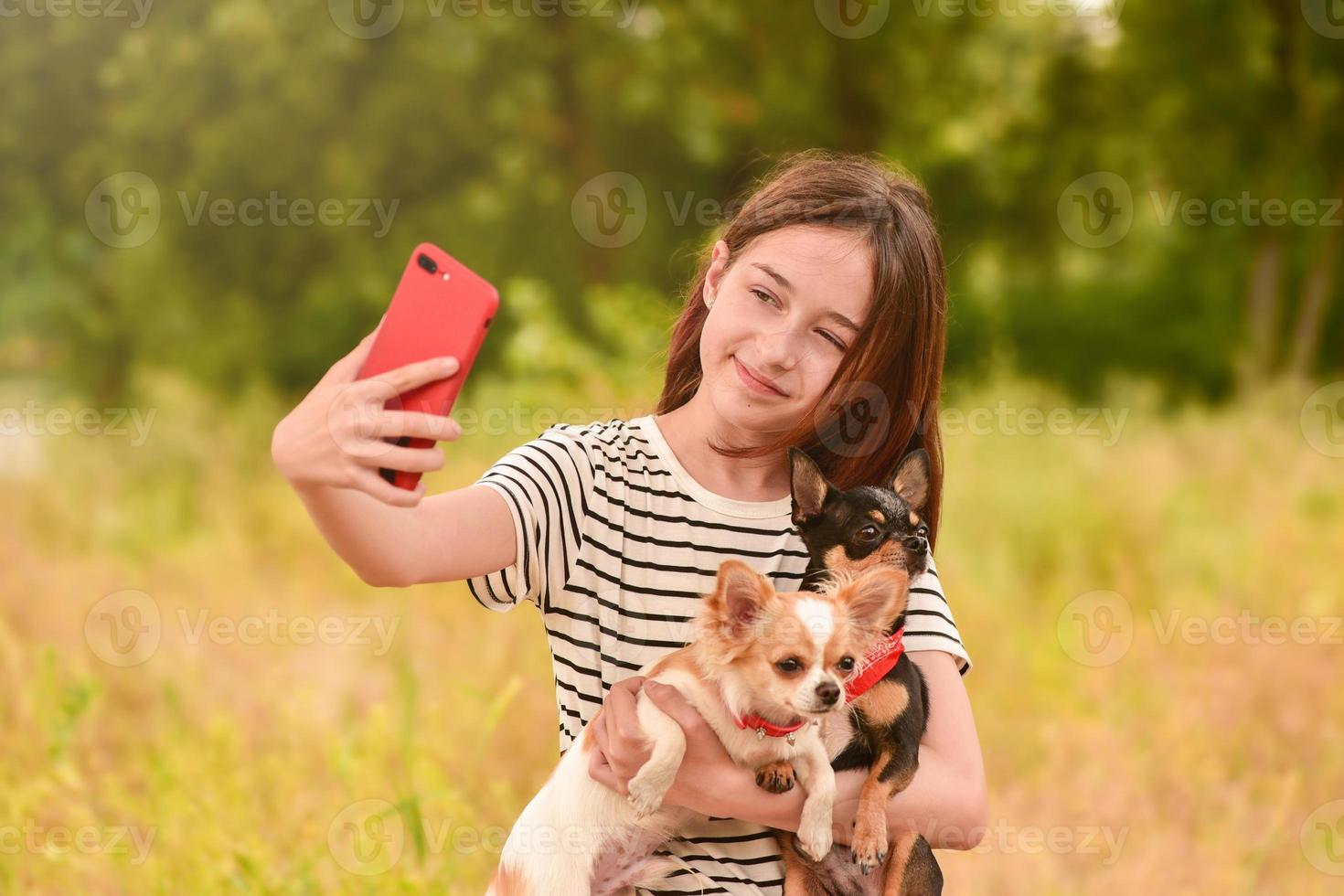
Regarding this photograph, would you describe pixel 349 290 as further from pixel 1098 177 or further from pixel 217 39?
pixel 1098 177

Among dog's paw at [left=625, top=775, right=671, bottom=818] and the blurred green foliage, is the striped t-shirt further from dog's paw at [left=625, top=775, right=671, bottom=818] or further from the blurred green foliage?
the blurred green foliage

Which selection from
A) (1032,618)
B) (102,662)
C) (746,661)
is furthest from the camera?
(1032,618)

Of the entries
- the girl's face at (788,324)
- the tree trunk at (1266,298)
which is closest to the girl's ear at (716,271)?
the girl's face at (788,324)

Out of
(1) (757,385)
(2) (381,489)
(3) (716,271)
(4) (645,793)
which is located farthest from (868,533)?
(2) (381,489)

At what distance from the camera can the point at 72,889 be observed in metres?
3.95

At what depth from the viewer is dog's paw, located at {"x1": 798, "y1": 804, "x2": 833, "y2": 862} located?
7.09ft

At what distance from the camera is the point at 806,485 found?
229cm

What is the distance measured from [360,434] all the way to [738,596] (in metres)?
0.74

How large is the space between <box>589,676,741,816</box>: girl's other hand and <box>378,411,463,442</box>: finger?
2.27 feet

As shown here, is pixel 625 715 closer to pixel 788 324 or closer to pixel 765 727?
pixel 765 727

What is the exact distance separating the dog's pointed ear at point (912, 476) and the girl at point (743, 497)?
205mm

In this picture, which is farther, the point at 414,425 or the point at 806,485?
the point at 806,485

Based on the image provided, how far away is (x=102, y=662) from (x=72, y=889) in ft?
8.79

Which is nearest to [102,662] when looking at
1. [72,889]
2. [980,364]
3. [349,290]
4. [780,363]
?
[72,889]
